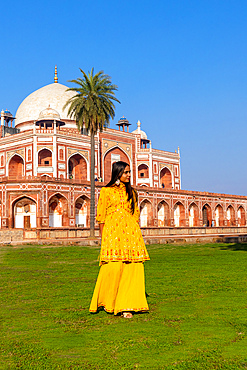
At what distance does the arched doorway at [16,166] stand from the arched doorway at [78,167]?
5.74 metres

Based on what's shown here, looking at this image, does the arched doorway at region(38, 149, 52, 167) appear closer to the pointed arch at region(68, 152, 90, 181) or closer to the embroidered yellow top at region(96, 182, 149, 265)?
Result: the pointed arch at region(68, 152, 90, 181)

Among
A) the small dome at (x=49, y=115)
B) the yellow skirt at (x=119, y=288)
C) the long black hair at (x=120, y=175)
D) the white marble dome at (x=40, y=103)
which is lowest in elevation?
the yellow skirt at (x=119, y=288)

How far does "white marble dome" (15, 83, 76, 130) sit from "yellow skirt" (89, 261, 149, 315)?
51.3 m

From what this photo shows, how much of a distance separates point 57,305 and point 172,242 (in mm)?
18536

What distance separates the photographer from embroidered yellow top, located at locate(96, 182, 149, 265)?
18.5ft

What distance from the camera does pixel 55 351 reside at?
3826 millimetres

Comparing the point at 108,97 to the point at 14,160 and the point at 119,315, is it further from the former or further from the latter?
the point at 119,315

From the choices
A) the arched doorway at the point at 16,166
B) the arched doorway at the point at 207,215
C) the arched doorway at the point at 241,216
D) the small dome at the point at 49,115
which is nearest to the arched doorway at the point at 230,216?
the arched doorway at the point at 241,216

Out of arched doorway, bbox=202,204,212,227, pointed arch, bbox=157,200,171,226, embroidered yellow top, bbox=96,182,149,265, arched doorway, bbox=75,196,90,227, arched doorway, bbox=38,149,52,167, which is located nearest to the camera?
embroidered yellow top, bbox=96,182,149,265

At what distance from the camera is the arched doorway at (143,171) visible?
5741 centimetres

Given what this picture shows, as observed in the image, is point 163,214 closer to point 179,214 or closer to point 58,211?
point 179,214

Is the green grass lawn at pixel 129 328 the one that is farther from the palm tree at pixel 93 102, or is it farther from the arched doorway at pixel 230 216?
the arched doorway at pixel 230 216

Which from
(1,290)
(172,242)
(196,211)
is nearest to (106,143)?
(196,211)

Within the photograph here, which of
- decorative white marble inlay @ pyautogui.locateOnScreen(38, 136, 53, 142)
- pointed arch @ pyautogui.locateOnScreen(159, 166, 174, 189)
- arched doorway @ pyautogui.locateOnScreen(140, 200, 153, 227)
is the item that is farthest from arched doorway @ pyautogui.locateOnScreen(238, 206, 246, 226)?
decorative white marble inlay @ pyautogui.locateOnScreen(38, 136, 53, 142)
